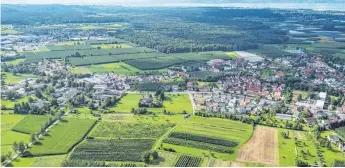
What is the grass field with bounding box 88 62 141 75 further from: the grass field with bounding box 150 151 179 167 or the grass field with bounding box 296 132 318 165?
the grass field with bounding box 296 132 318 165

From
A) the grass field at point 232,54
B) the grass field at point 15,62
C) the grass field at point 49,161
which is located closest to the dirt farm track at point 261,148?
the grass field at point 49,161

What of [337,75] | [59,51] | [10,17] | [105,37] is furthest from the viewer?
[10,17]

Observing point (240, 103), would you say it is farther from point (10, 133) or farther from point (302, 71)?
point (10, 133)

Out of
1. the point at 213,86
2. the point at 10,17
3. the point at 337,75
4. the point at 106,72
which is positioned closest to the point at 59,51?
the point at 106,72

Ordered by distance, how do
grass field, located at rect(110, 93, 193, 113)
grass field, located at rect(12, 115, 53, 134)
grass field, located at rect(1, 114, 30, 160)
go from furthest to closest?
grass field, located at rect(110, 93, 193, 113) → grass field, located at rect(12, 115, 53, 134) → grass field, located at rect(1, 114, 30, 160)

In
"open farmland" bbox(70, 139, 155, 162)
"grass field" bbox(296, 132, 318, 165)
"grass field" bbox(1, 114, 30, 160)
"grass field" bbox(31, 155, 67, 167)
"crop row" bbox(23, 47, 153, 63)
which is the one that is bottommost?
"grass field" bbox(296, 132, 318, 165)

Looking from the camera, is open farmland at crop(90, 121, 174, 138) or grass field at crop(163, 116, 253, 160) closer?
grass field at crop(163, 116, 253, 160)

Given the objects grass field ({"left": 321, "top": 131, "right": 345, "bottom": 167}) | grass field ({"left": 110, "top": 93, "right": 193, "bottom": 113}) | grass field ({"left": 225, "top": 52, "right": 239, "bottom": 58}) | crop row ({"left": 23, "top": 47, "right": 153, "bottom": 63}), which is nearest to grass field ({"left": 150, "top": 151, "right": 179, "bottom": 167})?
grass field ({"left": 110, "top": 93, "right": 193, "bottom": 113})

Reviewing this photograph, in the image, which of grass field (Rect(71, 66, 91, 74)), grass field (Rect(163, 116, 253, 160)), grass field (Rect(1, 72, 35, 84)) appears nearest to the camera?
grass field (Rect(163, 116, 253, 160))
